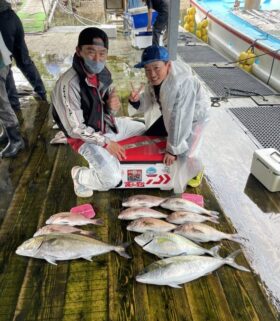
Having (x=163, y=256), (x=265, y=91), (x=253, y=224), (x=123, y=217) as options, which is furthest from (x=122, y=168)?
(x=265, y=91)

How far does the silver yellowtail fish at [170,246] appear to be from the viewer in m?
1.94

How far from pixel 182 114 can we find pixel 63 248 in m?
1.34

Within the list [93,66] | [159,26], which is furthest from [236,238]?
[159,26]

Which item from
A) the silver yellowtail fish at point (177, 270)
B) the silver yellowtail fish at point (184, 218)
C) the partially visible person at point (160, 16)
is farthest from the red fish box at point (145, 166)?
the partially visible person at point (160, 16)

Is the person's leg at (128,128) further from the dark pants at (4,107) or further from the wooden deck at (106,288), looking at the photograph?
the dark pants at (4,107)

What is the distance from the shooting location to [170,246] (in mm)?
1942

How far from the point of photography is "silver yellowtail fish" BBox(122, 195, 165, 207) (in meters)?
2.37

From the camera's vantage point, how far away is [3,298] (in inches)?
69.6

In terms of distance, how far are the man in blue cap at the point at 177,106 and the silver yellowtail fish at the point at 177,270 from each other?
829 mm

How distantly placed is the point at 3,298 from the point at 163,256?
104 cm

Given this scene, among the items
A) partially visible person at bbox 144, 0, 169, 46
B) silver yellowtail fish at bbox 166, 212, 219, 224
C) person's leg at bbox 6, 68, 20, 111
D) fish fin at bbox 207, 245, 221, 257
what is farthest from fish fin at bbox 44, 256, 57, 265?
partially visible person at bbox 144, 0, 169, 46

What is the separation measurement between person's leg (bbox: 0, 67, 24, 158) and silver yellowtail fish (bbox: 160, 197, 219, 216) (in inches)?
73.4

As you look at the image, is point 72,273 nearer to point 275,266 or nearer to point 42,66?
point 275,266

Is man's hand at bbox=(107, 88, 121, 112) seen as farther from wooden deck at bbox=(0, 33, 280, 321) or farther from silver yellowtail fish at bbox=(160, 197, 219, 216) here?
silver yellowtail fish at bbox=(160, 197, 219, 216)
